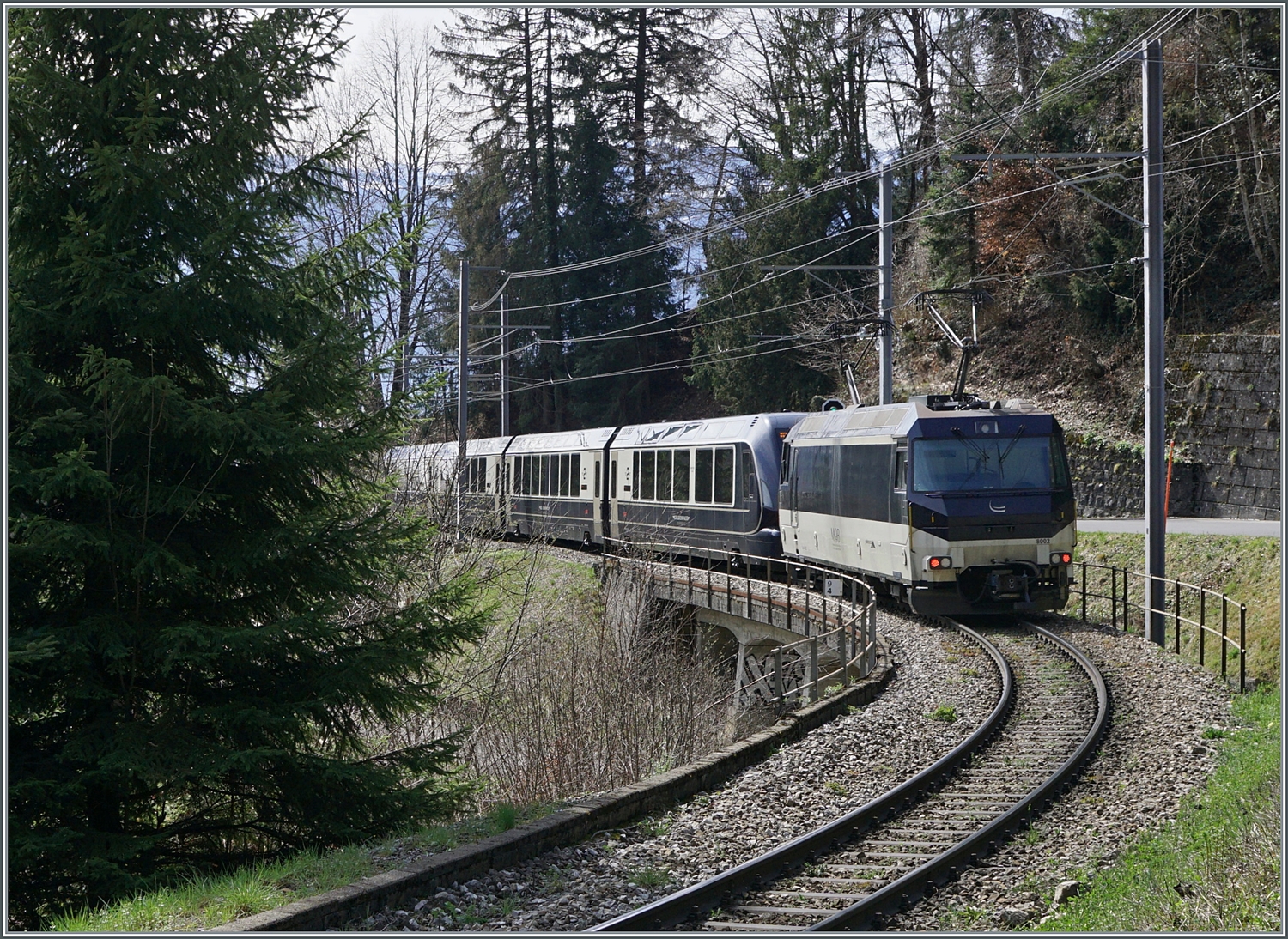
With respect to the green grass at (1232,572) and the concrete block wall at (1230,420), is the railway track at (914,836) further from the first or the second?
the concrete block wall at (1230,420)

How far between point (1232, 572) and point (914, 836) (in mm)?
11232

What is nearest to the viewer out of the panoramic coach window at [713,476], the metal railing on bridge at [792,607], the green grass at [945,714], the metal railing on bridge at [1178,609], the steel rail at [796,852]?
the steel rail at [796,852]

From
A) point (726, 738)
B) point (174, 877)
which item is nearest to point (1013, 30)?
point (726, 738)

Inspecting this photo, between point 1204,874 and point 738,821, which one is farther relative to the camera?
point 738,821

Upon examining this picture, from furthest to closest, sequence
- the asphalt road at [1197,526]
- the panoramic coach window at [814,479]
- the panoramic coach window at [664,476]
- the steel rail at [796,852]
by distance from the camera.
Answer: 1. the panoramic coach window at [664,476]
2. the asphalt road at [1197,526]
3. the panoramic coach window at [814,479]
4. the steel rail at [796,852]

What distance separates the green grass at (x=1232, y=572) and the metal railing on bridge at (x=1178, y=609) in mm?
72

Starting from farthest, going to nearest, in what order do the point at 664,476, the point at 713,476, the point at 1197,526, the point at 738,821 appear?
the point at 664,476 → the point at 713,476 → the point at 1197,526 → the point at 738,821

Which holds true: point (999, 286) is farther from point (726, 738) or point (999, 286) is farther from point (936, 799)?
point (936, 799)

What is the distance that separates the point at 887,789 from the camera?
9.27m

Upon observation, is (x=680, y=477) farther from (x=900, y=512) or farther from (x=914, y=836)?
(x=914, y=836)

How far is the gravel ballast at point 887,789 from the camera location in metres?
6.52

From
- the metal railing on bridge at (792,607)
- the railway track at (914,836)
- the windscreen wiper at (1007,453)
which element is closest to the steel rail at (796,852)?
the railway track at (914,836)

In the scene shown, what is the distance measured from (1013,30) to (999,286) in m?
9.08

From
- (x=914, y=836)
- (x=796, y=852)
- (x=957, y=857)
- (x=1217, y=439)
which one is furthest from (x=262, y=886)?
(x=1217, y=439)
